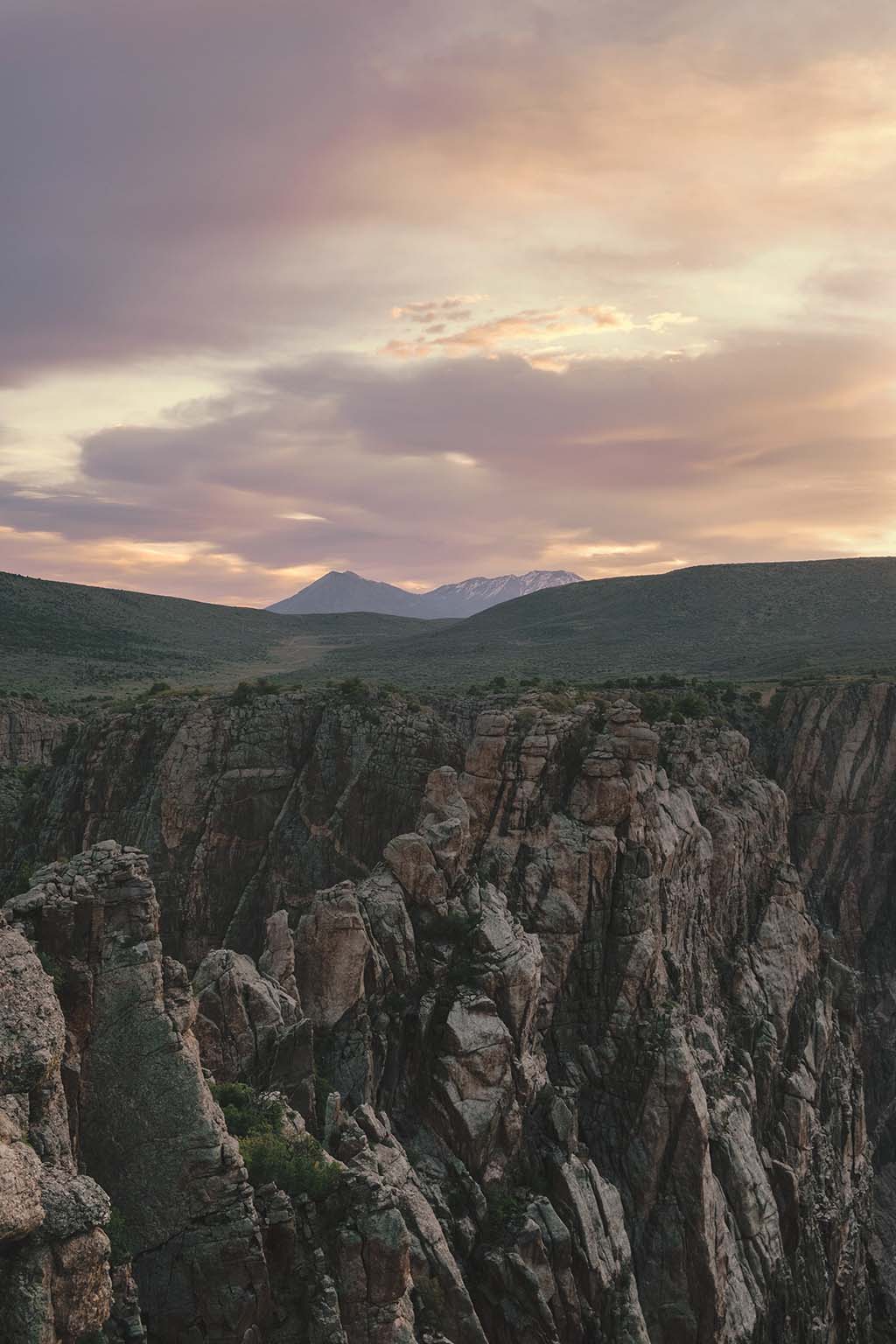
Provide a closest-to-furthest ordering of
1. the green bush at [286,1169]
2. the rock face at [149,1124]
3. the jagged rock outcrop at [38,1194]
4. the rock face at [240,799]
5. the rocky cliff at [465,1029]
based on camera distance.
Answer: the jagged rock outcrop at [38,1194], the rock face at [149,1124], the rocky cliff at [465,1029], the green bush at [286,1169], the rock face at [240,799]

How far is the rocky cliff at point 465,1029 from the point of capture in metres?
19.3

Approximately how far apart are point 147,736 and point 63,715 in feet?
87.5

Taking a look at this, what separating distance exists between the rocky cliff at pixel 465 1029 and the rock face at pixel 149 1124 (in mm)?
66

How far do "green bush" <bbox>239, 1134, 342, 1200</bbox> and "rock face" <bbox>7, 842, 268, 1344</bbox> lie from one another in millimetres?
2226

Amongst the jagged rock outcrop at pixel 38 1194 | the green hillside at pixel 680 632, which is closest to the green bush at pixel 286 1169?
the jagged rock outcrop at pixel 38 1194

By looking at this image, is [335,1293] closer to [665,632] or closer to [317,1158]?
[317,1158]

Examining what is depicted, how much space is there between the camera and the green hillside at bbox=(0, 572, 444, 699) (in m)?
112

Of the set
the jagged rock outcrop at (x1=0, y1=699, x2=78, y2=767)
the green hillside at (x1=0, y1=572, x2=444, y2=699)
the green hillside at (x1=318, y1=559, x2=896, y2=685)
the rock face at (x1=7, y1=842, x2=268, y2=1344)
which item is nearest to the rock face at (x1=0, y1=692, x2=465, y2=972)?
the jagged rock outcrop at (x1=0, y1=699, x2=78, y2=767)

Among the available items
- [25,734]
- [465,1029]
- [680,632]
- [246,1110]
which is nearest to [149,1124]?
[246,1110]

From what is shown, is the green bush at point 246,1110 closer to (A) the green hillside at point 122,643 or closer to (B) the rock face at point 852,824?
(B) the rock face at point 852,824

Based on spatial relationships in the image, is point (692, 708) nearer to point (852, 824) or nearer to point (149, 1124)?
point (852, 824)

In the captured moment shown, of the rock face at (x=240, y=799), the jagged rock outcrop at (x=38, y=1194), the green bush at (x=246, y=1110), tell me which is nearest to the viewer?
the jagged rock outcrop at (x=38, y=1194)

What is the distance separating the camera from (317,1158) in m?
22.5

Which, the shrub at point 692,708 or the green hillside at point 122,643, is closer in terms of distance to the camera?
the shrub at point 692,708
